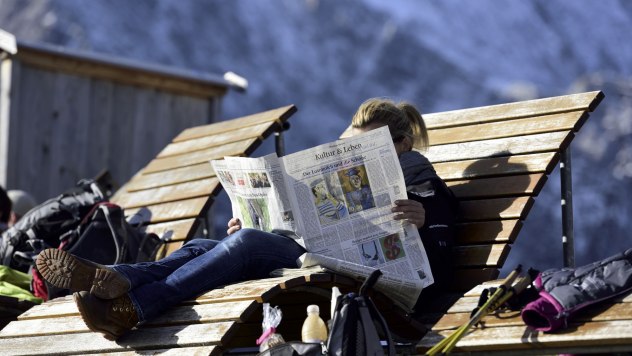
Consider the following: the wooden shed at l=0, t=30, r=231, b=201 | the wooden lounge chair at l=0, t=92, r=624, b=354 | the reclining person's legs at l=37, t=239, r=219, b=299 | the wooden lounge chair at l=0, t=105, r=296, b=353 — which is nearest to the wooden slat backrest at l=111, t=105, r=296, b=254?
the wooden lounge chair at l=0, t=105, r=296, b=353

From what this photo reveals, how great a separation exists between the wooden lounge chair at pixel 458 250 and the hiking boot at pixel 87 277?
19 centimetres

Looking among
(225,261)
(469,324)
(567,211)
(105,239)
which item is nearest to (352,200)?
(225,261)

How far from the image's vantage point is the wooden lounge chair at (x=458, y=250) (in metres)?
3.50

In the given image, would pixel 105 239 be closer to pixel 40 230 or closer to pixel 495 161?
pixel 40 230

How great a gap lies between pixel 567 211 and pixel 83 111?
17.1ft

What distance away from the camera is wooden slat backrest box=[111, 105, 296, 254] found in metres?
5.41

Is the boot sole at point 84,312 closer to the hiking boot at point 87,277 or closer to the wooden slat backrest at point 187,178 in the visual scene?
the hiking boot at point 87,277

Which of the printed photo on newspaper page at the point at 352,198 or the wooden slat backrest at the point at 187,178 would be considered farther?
the wooden slat backrest at the point at 187,178

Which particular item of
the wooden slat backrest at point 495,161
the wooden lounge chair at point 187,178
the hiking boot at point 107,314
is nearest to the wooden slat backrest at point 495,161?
the wooden slat backrest at point 495,161

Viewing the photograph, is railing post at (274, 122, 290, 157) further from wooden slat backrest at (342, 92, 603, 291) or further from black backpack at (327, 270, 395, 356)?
black backpack at (327, 270, 395, 356)

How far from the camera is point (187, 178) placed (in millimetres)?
5785

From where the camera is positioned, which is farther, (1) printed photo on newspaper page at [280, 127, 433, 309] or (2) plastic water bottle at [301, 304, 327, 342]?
(1) printed photo on newspaper page at [280, 127, 433, 309]

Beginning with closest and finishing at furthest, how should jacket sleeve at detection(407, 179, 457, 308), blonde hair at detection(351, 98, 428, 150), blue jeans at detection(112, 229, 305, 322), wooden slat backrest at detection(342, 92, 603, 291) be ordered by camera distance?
blue jeans at detection(112, 229, 305, 322) < jacket sleeve at detection(407, 179, 457, 308) < wooden slat backrest at detection(342, 92, 603, 291) < blonde hair at detection(351, 98, 428, 150)

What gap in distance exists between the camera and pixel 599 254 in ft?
72.5
